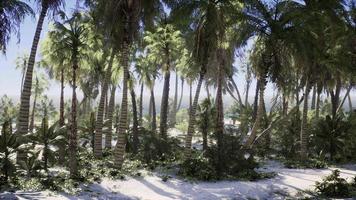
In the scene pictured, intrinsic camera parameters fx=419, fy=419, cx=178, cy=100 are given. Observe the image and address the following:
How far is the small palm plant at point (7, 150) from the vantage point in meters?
15.7

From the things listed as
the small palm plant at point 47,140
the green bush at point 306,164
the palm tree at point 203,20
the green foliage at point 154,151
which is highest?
the palm tree at point 203,20

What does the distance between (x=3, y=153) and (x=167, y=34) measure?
532 inches

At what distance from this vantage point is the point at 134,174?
19.2m

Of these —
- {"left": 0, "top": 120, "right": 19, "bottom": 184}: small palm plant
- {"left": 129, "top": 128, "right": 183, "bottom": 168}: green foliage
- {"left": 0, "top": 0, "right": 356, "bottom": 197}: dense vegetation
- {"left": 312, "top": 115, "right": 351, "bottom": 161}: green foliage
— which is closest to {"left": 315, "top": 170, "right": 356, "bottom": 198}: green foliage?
{"left": 0, "top": 0, "right": 356, "bottom": 197}: dense vegetation

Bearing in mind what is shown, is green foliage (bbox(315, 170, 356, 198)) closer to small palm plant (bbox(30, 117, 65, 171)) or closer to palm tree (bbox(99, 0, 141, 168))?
palm tree (bbox(99, 0, 141, 168))

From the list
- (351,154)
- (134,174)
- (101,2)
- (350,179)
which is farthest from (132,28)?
(351,154)

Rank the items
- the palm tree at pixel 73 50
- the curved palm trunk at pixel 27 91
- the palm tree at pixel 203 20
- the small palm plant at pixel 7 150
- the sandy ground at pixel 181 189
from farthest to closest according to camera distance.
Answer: the palm tree at pixel 203 20
the curved palm trunk at pixel 27 91
the palm tree at pixel 73 50
the small palm plant at pixel 7 150
the sandy ground at pixel 181 189

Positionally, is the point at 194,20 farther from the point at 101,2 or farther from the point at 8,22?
the point at 8,22

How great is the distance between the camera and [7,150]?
52.0 feet

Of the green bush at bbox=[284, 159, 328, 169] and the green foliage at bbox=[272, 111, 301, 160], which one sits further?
the green foliage at bbox=[272, 111, 301, 160]

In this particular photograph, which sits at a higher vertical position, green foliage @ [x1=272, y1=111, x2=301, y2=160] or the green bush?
green foliage @ [x1=272, y1=111, x2=301, y2=160]

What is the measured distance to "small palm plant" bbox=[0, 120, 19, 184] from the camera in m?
15.7

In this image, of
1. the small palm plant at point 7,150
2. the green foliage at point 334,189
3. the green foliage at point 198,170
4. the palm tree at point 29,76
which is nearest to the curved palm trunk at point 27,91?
the palm tree at point 29,76

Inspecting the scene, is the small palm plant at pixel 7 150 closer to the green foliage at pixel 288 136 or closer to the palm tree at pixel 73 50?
the palm tree at pixel 73 50
